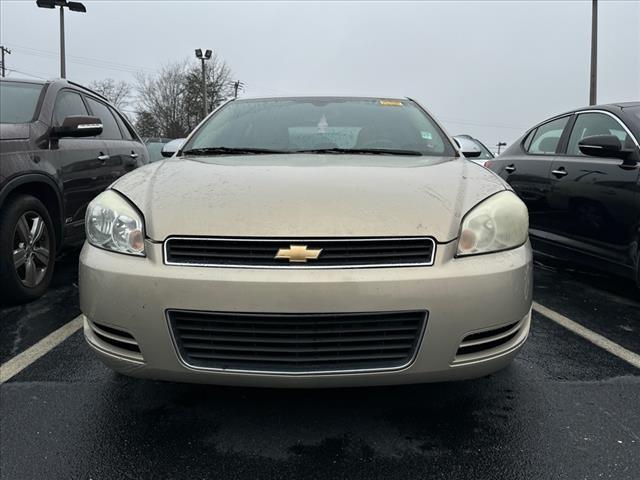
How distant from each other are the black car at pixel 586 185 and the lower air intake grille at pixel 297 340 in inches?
95.3

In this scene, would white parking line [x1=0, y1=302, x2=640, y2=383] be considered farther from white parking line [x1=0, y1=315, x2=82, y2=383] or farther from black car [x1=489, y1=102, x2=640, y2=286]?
black car [x1=489, y1=102, x2=640, y2=286]

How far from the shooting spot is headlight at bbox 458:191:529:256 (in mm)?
2064

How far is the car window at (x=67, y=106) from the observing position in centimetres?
427

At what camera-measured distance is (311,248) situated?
6.39 ft

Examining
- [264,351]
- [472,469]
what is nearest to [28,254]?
[264,351]

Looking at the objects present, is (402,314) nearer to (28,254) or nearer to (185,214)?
(185,214)

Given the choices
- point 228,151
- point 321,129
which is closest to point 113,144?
point 228,151

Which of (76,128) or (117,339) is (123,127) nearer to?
(76,128)

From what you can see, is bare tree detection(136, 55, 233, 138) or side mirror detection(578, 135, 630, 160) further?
bare tree detection(136, 55, 233, 138)

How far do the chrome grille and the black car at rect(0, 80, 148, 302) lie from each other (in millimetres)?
2115

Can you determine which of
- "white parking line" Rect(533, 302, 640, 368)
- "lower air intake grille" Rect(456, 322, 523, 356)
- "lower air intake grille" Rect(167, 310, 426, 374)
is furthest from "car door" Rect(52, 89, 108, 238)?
"white parking line" Rect(533, 302, 640, 368)

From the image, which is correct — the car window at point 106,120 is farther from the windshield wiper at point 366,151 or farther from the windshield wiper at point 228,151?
the windshield wiper at point 366,151

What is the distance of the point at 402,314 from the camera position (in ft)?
6.29

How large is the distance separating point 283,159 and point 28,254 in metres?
2.13
